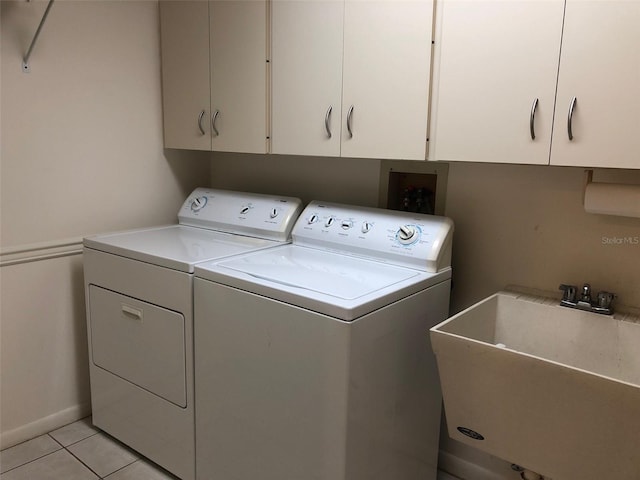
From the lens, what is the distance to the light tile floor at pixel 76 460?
6.49ft

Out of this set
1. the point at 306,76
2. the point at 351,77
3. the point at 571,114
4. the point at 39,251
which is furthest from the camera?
the point at 39,251

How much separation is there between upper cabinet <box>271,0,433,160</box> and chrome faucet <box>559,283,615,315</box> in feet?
2.15

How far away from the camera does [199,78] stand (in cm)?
226

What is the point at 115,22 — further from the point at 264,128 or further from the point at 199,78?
the point at 264,128

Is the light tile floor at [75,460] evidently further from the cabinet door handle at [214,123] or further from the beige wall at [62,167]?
the cabinet door handle at [214,123]

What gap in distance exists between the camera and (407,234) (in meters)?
1.79

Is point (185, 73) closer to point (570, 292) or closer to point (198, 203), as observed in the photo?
point (198, 203)

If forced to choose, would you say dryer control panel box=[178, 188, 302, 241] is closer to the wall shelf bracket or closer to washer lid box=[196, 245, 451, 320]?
washer lid box=[196, 245, 451, 320]

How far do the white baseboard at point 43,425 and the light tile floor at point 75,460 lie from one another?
0.07ft

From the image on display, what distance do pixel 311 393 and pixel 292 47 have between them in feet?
4.17

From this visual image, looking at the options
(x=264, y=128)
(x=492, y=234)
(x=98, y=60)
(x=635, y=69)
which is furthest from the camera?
(x=98, y=60)

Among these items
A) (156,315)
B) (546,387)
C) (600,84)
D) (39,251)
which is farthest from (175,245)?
(600,84)

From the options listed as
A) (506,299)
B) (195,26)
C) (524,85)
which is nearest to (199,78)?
(195,26)

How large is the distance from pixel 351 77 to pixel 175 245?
3.12ft
